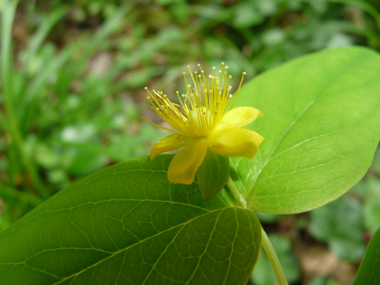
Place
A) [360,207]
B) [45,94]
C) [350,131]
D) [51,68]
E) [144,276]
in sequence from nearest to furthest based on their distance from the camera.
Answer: [144,276]
[350,131]
[360,207]
[51,68]
[45,94]

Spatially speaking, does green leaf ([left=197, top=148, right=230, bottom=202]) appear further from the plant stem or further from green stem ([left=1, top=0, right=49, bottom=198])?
green stem ([left=1, top=0, right=49, bottom=198])

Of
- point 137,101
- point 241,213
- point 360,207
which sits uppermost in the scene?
point 241,213

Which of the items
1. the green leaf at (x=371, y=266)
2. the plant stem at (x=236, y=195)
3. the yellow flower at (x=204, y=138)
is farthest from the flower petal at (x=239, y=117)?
the green leaf at (x=371, y=266)

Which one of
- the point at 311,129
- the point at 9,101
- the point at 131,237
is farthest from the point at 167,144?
the point at 9,101

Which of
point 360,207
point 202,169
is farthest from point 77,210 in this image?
point 360,207

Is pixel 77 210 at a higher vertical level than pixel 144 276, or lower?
higher

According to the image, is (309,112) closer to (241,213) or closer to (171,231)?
(241,213)
